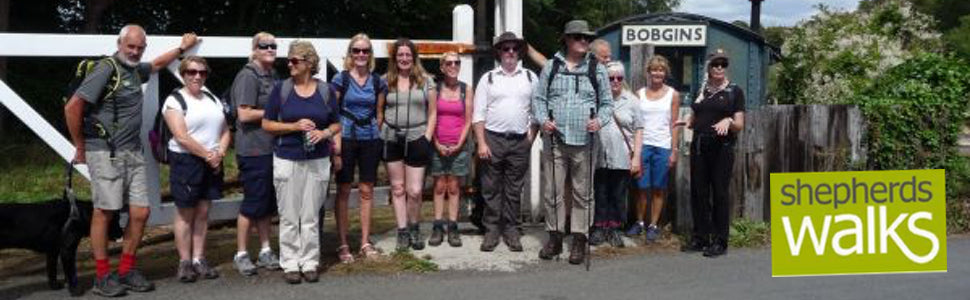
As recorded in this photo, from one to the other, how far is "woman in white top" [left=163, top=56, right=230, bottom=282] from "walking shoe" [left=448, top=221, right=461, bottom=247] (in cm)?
169

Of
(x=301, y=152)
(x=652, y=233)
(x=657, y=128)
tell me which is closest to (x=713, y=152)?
(x=657, y=128)

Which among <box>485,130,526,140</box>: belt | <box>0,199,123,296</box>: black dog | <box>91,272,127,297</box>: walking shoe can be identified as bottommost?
<box>91,272,127,297</box>: walking shoe

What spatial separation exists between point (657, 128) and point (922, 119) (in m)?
2.80

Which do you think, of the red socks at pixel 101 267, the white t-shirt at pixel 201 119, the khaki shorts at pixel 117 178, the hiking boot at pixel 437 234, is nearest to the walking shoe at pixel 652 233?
the hiking boot at pixel 437 234

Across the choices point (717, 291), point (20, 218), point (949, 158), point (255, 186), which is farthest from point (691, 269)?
point (20, 218)

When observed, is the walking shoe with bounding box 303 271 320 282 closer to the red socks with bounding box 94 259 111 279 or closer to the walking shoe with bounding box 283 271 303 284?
the walking shoe with bounding box 283 271 303 284

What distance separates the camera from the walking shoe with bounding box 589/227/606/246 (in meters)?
6.48

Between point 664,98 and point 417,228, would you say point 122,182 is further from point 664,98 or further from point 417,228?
point 664,98

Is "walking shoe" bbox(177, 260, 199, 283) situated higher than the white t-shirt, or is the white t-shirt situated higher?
the white t-shirt

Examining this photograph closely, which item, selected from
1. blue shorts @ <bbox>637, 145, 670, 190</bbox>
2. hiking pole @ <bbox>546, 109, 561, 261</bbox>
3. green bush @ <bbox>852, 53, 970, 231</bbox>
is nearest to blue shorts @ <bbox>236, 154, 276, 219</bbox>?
hiking pole @ <bbox>546, 109, 561, 261</bbox>

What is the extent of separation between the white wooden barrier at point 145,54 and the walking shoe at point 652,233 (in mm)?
2635

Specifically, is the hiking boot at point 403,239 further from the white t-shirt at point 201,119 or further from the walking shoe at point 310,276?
the white t-shirt at point 201,119

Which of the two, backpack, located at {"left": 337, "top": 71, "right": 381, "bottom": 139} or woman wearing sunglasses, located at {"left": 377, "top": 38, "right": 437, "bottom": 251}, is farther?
woman wearing sunglasses, located at {"left": 377, "top": 38, "right": 437, "bottom": 251}

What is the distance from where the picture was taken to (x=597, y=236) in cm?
650
